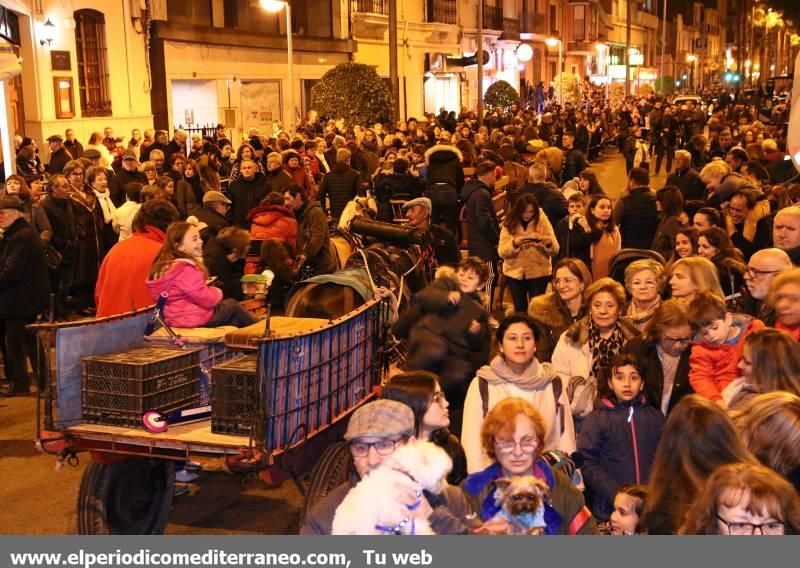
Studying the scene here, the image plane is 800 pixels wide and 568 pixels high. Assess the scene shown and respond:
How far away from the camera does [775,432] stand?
467 cm

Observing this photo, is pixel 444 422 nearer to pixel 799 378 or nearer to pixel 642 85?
pixel 799 378

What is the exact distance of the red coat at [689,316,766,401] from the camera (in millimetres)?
6223

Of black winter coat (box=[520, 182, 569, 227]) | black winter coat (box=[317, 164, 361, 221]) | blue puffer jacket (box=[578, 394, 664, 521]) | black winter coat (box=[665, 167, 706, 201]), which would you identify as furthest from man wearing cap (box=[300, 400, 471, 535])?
black winter coat (box=[317, 164, 361, 221])

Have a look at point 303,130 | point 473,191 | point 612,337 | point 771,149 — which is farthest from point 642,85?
point 612,337

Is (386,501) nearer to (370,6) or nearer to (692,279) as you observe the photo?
(692,279)

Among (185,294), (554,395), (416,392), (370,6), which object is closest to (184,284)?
(185,294)

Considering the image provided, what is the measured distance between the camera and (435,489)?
413cm

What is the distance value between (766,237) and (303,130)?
16513 mm

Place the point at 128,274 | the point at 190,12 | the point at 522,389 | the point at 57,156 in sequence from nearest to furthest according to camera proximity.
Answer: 1. the point at 522,389
2. the point at 128,274
3. the point at 57,156
4. the point at 190,12

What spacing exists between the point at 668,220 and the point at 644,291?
3.31 metres

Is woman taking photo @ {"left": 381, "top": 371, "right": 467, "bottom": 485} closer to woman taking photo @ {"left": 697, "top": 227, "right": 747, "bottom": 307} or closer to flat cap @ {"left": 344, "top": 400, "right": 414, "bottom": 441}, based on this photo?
flat cap @ {"left": 344, "top": 400, "right": 414, "bottom": 441}

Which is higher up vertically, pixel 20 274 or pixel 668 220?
pixel 668 220

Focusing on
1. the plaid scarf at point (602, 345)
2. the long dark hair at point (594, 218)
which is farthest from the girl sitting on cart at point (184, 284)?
the long dark hair at point (594, 218)

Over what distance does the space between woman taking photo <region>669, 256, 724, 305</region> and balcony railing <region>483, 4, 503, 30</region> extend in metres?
46.7
